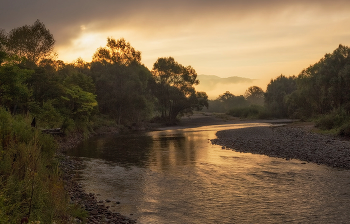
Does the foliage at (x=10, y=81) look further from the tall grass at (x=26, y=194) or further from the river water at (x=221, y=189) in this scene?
the tall grass at (x=26, y=194)

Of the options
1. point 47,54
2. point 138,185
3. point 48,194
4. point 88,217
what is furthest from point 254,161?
point 47,54

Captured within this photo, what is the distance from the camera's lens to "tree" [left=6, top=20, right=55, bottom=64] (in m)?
62.9

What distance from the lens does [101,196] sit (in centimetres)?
1421

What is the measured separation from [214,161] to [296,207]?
454 inches

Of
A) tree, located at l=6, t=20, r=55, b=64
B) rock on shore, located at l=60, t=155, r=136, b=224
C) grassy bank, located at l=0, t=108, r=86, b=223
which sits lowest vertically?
rock on shore, located at l=60, t=155, r=136, b=224

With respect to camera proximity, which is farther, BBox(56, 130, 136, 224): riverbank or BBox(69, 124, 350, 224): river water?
BBox(69, 124, 350, 224): river water

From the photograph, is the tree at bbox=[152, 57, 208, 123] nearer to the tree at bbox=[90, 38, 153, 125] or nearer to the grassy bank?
the tree at bbox=[90, 38, 153, 125]

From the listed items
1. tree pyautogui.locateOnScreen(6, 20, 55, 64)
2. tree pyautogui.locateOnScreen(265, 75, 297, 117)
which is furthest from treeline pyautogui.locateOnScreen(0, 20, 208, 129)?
tree pyautogui.locateOnScreen(265, 75, 297, 117)

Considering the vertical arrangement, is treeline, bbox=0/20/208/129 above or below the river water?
above

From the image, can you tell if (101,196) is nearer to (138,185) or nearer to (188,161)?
(138,185)

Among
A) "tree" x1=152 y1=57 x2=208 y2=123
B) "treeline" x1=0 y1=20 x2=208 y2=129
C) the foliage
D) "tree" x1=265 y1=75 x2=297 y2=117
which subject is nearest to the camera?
the foliage

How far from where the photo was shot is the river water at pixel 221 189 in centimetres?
1148

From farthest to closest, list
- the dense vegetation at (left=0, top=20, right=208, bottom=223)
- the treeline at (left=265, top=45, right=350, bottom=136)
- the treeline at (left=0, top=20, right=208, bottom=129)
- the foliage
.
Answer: the treeline at (left=265, top=45, right=350, bottom=136) < the treeline at (left=0, top=20, right=208, bottom=129) < the foliage < the dense vegetation at (left=0, top=20, right=208, bottom=223)

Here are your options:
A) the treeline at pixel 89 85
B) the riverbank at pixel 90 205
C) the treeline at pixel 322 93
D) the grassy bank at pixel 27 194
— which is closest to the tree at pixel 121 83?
the treeline at pixel 89 85
